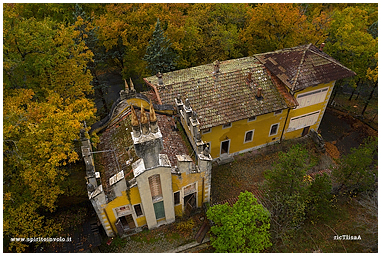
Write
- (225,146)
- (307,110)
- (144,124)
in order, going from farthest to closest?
(307,110) < (225,146) < (144,124)

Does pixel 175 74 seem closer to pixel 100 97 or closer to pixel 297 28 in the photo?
pixel 100 97

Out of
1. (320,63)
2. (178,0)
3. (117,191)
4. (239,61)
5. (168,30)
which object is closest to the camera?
(117,191)

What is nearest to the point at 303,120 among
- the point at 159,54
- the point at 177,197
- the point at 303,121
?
the point at 303,121

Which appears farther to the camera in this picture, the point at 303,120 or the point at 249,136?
the point at 303,120

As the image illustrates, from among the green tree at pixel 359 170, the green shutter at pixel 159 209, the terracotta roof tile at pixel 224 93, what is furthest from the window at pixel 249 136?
the green shutter at pixel 159 209

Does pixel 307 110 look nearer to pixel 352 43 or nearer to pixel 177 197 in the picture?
pixel 352 43

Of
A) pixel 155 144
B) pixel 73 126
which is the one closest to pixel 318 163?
pixel 155 144

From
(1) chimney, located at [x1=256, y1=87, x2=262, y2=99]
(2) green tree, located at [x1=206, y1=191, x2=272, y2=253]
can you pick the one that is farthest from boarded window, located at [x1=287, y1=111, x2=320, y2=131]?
(2) green tree, located at [x1=206, y1=191, x2=272, y2=253]
